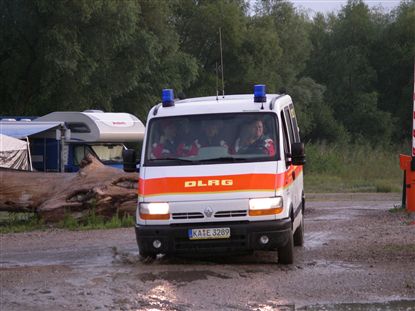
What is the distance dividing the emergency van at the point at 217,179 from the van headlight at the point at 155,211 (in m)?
0.01

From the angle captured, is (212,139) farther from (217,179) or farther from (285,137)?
(285,137)

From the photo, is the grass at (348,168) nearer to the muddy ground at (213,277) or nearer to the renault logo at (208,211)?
the muddy ground at (213,277)

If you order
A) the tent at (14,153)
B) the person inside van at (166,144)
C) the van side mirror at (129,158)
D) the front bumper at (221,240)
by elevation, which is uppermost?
the person inside van at (166,144)

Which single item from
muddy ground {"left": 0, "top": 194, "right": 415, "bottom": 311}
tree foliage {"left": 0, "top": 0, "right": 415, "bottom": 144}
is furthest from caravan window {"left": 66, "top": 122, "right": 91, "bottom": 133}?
muddy ground {"left": 0, "top": 194, "right": 415, "bottom": 311}

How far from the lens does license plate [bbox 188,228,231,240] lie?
33.4 feet

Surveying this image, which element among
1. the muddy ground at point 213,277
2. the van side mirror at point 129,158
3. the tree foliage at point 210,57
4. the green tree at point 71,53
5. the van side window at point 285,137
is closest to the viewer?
the muddy ground at point 213,277

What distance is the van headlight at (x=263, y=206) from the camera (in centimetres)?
1016

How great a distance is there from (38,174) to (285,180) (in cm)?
748

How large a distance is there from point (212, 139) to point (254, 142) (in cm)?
55

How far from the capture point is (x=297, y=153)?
433 inches

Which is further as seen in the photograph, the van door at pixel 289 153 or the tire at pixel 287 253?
the van door at pixel 289 153

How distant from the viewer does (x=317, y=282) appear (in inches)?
380

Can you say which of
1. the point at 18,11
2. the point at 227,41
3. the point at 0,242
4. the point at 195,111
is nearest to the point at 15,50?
the point at 18,11

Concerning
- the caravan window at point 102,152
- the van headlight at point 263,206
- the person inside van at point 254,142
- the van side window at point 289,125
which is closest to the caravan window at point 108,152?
the caravan window at point 102,152
